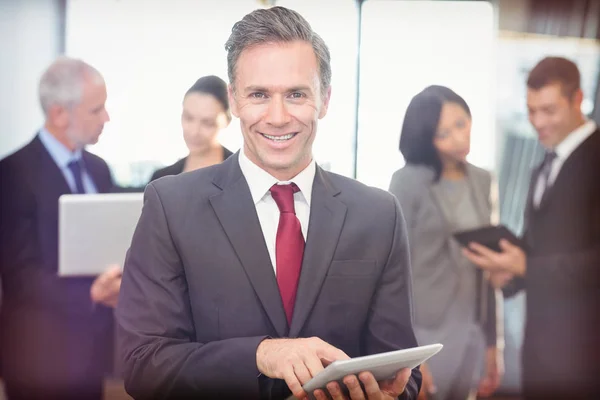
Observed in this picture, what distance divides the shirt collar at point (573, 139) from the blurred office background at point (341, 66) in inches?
4.8

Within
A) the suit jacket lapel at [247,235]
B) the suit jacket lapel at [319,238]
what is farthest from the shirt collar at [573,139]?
the suit jacket lapel at [247,235]

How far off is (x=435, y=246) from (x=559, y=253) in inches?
20.4

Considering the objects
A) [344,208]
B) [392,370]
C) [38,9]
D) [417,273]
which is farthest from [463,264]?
[38,9]

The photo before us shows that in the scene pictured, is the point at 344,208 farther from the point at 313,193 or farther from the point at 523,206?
the point at 523,206

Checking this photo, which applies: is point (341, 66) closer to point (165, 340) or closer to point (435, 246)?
point (435, 246)

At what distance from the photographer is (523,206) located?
2609mm

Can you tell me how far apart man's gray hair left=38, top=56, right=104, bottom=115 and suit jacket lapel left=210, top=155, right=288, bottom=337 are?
640 millimetres

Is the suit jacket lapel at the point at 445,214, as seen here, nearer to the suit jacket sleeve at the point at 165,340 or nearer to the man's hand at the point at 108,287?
the suit jacket sleeve at the point at 165,340

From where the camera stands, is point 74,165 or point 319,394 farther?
point 74,165

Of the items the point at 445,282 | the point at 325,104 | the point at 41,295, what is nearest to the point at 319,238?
the point at 325,104

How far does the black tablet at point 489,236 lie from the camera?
253 centimetres

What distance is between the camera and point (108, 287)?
2361 mm

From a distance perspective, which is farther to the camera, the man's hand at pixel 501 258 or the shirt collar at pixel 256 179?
the man's hand at pixel 501 258

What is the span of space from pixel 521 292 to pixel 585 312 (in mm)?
283
